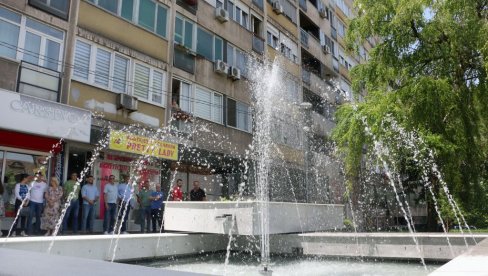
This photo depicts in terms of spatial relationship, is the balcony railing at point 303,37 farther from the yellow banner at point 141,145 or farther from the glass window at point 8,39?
the glass window at point 8,39

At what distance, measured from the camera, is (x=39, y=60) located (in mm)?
12727

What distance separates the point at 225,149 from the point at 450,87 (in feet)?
34.5

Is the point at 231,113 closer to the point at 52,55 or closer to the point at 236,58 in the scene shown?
the point at 236,58

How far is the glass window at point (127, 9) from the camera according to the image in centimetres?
1582

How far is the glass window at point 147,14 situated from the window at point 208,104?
3.44 m

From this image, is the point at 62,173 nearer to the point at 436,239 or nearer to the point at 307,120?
the point at 436,239

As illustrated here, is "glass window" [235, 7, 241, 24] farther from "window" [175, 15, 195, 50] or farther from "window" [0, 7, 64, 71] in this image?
"window" [0, 7, 64, 71]

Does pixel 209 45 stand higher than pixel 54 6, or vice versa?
pixel 209 45

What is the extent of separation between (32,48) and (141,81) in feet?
14.0

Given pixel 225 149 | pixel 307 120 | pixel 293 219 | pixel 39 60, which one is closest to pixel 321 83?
pixel 307 120

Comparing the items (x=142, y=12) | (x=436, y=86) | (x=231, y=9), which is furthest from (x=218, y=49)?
(x=436, y=86)

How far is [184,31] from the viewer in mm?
18859

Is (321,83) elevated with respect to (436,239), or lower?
elevated

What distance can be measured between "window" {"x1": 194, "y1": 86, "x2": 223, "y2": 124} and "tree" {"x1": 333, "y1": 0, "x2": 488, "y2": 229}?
749 centimetres
